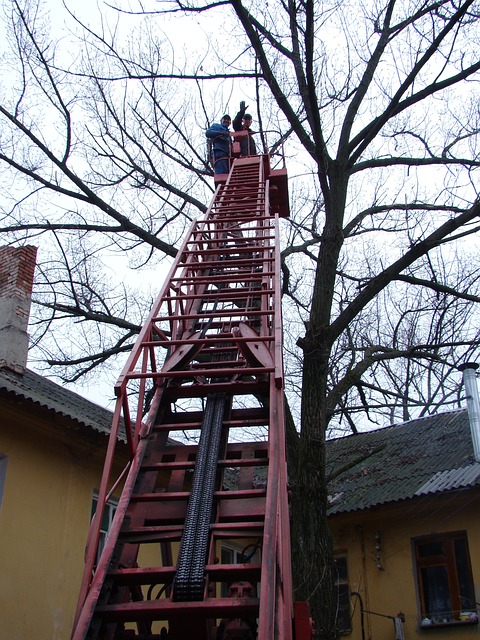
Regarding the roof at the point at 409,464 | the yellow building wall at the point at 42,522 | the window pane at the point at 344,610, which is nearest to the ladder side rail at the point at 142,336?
the yellow building wall at the point at 42,522

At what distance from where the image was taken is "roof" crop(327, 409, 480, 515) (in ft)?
37.6

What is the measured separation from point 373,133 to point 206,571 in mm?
7997

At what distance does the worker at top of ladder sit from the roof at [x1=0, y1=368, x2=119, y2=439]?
16.5 feet

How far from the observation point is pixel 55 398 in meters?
9.75

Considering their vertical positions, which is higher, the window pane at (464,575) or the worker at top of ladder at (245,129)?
the worker at top of ladder at (245,129)

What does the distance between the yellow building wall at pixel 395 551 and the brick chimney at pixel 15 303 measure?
6.38m

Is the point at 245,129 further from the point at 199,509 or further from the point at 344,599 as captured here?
the point at 199,509

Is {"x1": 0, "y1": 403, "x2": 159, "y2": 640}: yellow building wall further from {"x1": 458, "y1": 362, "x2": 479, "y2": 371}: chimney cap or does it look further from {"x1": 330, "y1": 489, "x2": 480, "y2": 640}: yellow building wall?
{"x1": 458, "y1": 362, "x2": 479, "y2": 371}: chimney cap

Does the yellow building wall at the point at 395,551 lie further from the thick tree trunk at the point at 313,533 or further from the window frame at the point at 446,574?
the thick tree trunk at the point at 313,533

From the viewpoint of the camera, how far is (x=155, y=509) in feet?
15.8

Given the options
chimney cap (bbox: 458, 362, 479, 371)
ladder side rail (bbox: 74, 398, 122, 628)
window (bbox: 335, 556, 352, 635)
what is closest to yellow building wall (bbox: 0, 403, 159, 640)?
ladder side rail (bbox: 74, 398, 122, 628)

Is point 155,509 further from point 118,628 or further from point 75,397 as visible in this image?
point 75,397

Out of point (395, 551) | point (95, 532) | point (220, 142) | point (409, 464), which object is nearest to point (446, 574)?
point (395, 551)

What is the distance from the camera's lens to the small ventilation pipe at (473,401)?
461 inches
